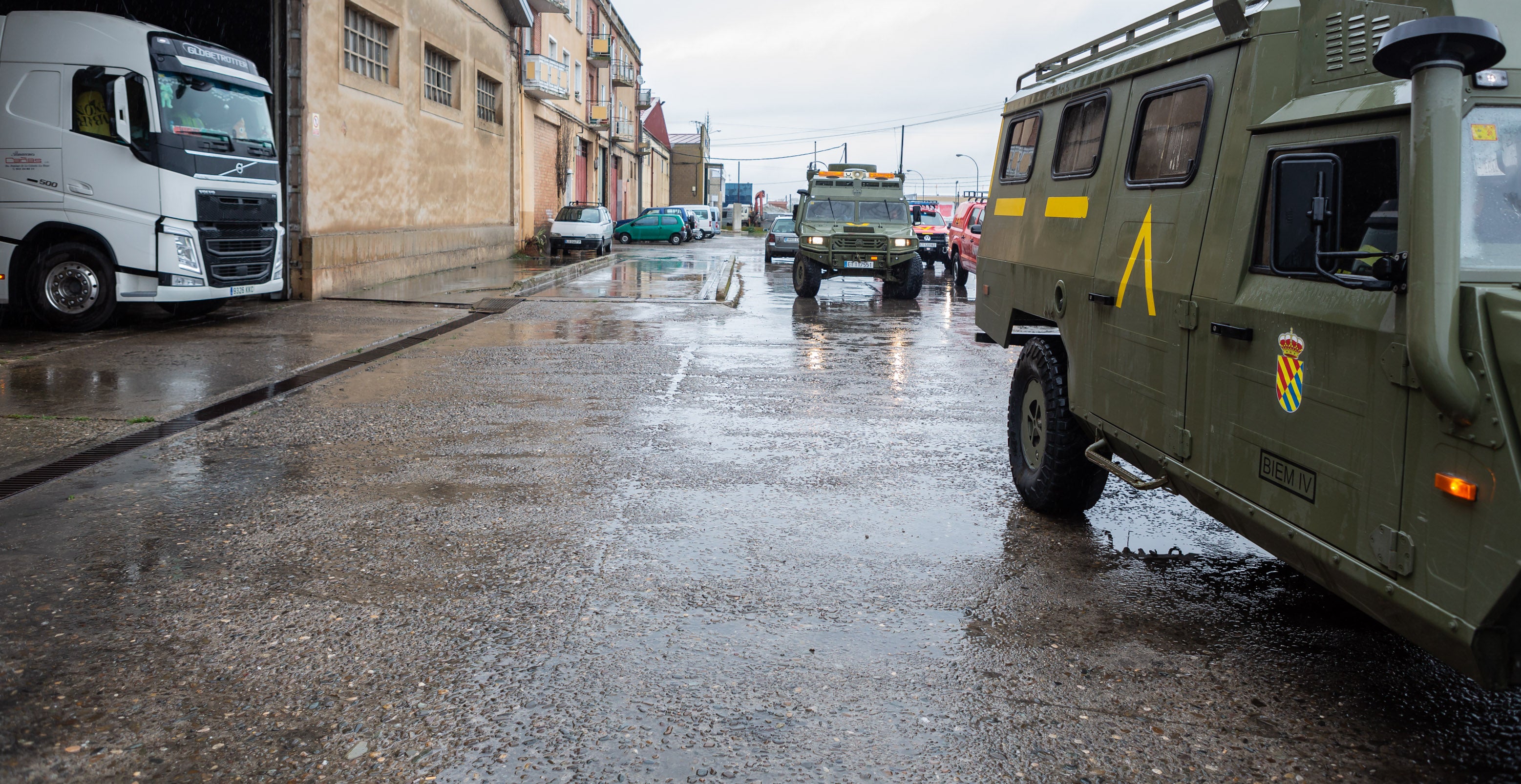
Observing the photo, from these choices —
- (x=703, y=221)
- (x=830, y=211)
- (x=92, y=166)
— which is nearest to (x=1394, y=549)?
(x=92, y=166)

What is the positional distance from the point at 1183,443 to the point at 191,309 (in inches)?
574

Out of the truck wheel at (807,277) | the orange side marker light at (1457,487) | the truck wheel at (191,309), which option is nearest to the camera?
the orange side marker light at (1457,487)

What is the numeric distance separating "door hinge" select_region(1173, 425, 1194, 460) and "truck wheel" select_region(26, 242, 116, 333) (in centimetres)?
1252

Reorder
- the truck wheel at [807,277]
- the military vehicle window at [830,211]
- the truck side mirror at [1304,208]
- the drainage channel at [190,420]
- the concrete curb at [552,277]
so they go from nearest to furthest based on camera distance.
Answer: the truck side mirror at [1304,208] → the drainage channel at [190,420] → the concrete curb at [552,277] → the truck wheel at [807,277] → the military vehicle window at [830,211]

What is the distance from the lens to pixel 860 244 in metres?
21.1

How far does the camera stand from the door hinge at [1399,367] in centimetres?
317

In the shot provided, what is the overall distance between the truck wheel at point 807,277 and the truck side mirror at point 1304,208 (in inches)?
682

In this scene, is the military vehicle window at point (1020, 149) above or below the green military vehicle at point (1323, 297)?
above

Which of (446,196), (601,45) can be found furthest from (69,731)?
(601,45)

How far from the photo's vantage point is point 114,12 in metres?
17.7

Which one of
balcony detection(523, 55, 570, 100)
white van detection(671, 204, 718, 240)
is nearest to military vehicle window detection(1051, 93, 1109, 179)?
balcony detection(523, 55, 570, 100)

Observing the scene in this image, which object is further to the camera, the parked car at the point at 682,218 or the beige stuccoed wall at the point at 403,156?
the parked car at the point at 682,218

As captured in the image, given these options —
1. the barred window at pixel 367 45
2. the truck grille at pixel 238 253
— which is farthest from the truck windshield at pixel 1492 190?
the barred window at pixel 367 45

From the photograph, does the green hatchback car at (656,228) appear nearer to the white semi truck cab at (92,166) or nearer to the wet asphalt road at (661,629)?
the white semi truck cab at (92,166)
